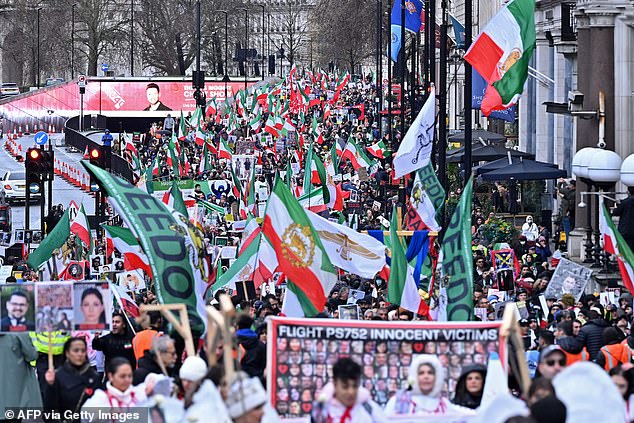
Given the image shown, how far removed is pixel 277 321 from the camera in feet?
32.3

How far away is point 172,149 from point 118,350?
A: 32.9m

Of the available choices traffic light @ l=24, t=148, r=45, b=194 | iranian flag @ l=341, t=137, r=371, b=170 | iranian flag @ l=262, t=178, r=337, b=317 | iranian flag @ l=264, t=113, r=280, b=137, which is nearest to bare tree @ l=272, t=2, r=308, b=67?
iranian flag @ l=264, t=113, r=280, b=137

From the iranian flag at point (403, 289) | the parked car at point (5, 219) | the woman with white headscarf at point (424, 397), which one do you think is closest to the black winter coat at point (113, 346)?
the iranian flag at point (403, 289)

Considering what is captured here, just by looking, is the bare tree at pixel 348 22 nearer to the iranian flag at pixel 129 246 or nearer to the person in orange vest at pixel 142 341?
the iranian flag at pixel 129 246

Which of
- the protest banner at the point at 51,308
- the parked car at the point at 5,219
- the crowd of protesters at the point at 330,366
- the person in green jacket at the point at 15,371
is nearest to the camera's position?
the crowd of protesters at the point at 330,366

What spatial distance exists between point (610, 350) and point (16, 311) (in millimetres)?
4505

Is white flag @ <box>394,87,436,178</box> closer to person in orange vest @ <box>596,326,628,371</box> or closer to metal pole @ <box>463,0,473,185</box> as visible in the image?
metal pole @ <box>463,0,473,185</box>

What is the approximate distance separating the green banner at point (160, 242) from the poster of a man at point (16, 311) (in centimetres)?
165

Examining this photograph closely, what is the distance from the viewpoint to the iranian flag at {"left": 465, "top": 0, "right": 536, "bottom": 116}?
19.9 metres

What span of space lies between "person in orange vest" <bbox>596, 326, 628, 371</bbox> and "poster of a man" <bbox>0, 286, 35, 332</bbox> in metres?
4.10

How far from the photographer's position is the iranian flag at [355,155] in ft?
136

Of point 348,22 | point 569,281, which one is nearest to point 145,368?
point 569,281

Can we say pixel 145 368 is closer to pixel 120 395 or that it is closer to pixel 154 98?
pixel 120 395

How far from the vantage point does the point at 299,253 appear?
15.0 m
